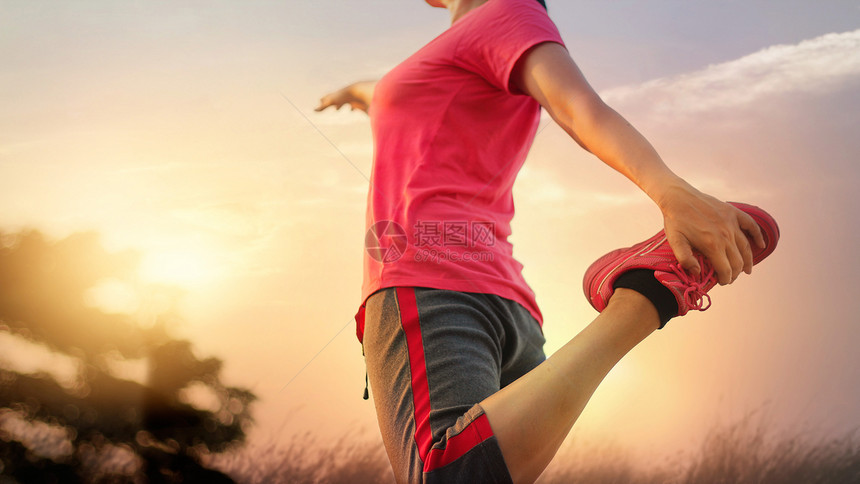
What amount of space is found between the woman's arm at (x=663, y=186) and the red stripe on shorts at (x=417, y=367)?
28cm

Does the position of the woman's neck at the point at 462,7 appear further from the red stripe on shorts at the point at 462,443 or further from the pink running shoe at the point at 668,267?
the red stripe on shorts at the point at 462,443

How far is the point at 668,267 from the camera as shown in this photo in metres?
0.67

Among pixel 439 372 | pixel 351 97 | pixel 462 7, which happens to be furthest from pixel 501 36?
pixel 351 97

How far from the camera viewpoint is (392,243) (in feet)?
2.48

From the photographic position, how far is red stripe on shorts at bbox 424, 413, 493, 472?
592 mm

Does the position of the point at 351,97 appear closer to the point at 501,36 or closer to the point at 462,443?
the point at 501,36

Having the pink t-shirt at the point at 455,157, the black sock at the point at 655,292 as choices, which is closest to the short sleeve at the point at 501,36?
the pink t-shirt at the point at 455,157

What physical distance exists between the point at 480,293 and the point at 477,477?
23 centimetres

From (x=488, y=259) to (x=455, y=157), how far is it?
0.47ft

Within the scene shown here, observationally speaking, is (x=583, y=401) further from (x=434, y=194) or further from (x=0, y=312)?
(x=0, y=312)

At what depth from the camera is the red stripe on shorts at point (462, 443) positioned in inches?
23.3

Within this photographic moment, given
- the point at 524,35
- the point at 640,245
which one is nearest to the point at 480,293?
the point at 640,245

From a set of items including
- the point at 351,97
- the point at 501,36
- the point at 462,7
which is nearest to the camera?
the point at 501,36

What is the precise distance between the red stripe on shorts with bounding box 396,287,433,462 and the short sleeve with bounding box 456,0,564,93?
0.30m
